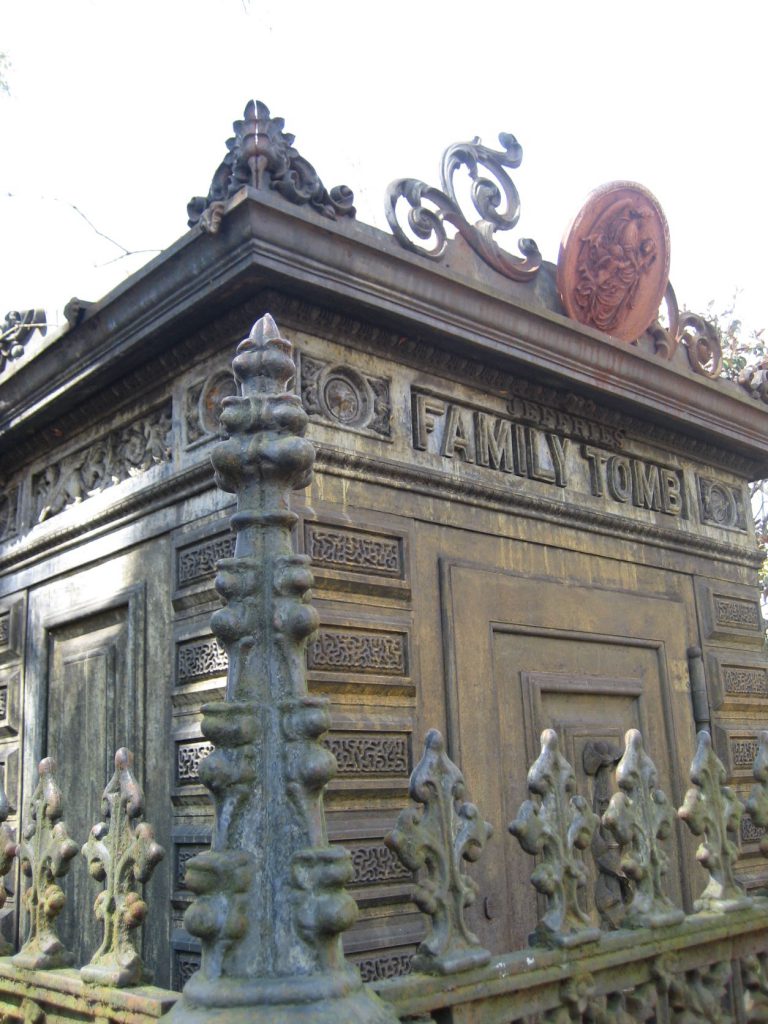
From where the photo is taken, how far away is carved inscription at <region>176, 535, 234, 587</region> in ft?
15.8

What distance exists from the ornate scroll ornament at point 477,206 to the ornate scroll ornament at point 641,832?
2.72 m

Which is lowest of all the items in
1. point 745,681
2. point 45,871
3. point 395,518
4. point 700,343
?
point 45,871

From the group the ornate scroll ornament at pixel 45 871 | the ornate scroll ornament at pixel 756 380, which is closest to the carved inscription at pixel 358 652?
the ornate scroll ornament at pixel 45 871

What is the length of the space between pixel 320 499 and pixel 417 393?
0.94m

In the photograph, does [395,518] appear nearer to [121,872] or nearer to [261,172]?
[261,172]

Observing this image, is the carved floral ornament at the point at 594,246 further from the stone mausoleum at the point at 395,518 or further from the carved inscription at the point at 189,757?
the carved inscription at the point at 189,757

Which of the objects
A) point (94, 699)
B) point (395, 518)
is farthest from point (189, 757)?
point (395, 518)

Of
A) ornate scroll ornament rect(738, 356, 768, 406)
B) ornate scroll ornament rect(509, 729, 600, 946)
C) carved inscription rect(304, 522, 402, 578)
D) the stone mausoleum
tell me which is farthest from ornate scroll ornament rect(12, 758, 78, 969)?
ornate scroll ornament rect(738, 356, 768, 406)

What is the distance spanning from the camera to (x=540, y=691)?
568 cm

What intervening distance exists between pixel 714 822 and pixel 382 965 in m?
1.47

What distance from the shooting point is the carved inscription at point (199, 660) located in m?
4.71

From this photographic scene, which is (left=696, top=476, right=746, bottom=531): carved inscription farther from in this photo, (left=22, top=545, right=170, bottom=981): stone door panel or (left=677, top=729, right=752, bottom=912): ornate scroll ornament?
(left=22, top=545, right=170, bottom=981): stone door panel

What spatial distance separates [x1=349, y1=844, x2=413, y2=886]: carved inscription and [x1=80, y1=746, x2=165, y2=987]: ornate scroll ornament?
1.56 metres

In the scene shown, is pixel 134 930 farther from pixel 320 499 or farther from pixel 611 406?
pixel 611 406
